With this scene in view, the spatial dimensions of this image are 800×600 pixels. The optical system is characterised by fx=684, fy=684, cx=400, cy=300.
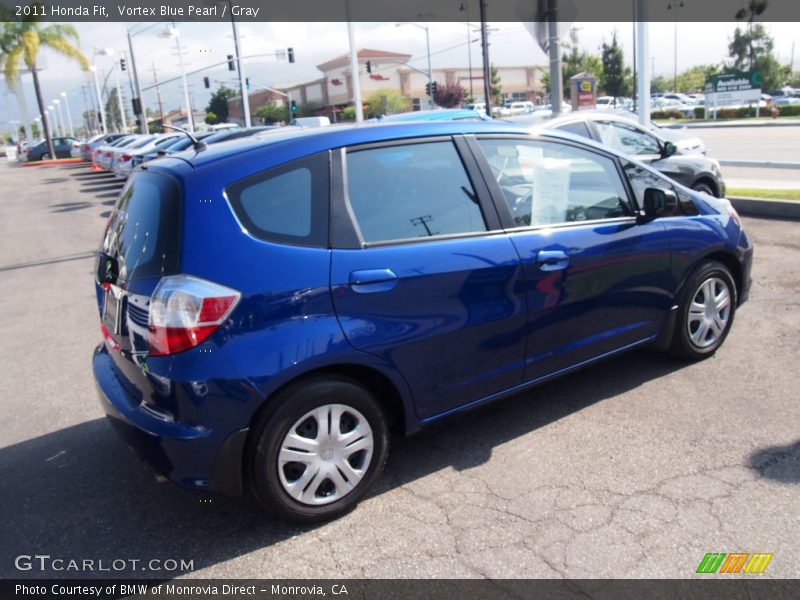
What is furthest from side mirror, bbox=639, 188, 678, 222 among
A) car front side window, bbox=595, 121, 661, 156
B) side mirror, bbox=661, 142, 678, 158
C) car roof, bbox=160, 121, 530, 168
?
side mirror, bbox=661, 142, 678, 158

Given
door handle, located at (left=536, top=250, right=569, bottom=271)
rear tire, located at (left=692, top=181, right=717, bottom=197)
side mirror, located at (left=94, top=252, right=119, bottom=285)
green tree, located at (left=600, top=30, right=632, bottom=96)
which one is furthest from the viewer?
green tree, located at (left=600, top=30, right=632, bottom=96)

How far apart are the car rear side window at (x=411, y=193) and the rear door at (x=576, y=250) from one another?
200mm

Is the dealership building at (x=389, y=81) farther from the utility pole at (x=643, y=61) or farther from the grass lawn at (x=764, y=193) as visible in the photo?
the grass lawn at (x=764, y=193)

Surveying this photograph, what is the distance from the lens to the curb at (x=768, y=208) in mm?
8945

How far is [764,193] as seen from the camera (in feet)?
33.3

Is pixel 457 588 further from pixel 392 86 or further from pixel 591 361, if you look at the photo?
pixel 392 86

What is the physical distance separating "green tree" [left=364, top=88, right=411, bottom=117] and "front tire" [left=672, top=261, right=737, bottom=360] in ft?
224

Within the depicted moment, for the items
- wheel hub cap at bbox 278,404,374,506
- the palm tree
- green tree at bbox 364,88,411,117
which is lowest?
wheel hub cap at bbox 278,404,374,506

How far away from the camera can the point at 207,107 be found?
103625 mm

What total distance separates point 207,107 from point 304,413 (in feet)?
357

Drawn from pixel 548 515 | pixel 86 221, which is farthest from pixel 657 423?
pixel 86 221

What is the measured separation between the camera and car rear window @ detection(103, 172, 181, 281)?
2898 millimetres

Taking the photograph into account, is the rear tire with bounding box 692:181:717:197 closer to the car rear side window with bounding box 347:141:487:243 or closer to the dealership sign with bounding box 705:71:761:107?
the car rear side window with bounding box 347:141:487:243

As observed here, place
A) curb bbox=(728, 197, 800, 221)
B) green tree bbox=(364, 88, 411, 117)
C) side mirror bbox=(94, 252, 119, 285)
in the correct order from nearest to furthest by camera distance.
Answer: side mirror bbox=(94, 252, 119, 285), curb bbox=(728, 197, 800, 221), green tree bbox=(364, 88, 411, 117)
